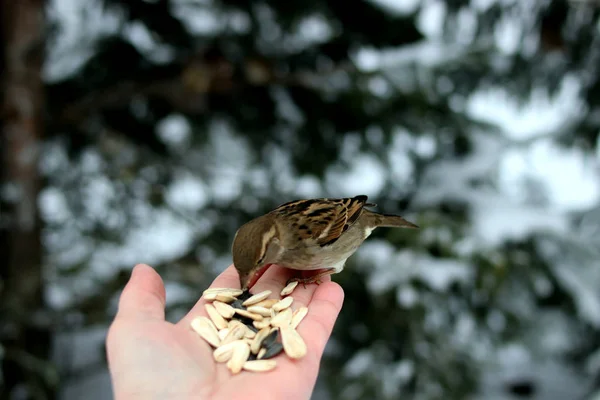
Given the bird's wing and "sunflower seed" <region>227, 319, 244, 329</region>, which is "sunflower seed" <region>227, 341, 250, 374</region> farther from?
the bird's wing

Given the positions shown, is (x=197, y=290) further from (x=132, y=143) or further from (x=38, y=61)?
(x=38, y=61)

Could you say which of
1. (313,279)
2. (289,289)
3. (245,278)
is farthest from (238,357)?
(313,279)

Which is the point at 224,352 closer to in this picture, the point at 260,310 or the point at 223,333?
the point at 223,333

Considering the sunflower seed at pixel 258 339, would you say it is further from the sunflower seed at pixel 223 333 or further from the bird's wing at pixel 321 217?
the bird's wing at pixel 321 217

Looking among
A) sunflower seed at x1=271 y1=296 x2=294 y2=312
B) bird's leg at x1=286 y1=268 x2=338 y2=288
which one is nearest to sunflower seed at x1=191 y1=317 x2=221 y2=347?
sunflower seed at x1=271 y1=296 x2=294 y2=312

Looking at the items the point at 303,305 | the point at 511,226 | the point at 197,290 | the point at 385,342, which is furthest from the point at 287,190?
the point at 303,305

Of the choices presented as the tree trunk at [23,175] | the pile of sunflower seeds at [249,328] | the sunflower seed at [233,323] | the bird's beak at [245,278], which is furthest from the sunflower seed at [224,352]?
the tree trunk at [23,175]
